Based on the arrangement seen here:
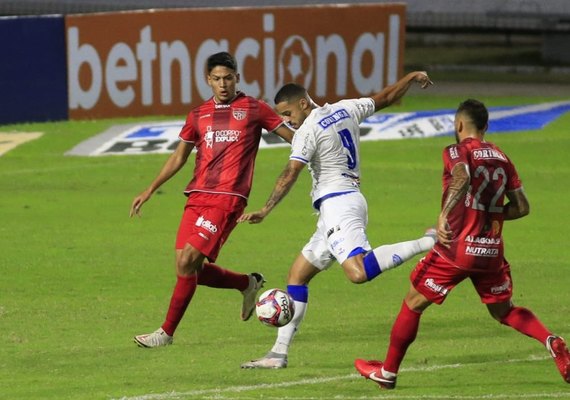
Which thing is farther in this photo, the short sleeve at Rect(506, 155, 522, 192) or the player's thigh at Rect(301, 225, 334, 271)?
the player's thigh at Rect(301, 225, 334, 271)

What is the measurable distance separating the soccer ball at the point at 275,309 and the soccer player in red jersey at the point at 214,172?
1.00 meters

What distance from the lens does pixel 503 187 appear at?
9984mm

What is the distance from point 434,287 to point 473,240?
403 mm

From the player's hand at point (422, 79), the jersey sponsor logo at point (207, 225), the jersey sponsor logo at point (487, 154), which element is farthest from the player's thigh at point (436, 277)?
the jersey sponsor logo at point (207, 225)

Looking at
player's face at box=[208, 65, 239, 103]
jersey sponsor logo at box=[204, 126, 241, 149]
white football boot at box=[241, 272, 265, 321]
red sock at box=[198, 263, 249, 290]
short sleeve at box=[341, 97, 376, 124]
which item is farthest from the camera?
white football boot at box=[241, 272, 265, 321]

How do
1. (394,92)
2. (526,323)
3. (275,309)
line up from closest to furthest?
1. (526,323)
2. (275,309)
3. (394,92)

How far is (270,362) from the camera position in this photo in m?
10.9

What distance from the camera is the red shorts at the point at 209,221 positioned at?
38.5 feet

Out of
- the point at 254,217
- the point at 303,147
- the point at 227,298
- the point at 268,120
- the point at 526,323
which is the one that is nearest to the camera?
the point at 526,323

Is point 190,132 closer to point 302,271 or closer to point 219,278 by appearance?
point 219,278

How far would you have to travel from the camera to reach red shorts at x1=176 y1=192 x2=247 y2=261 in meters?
11.7

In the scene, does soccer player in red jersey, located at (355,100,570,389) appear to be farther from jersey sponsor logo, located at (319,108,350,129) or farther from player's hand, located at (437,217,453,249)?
jersey sponsor logo, located at (319,108,350,129)

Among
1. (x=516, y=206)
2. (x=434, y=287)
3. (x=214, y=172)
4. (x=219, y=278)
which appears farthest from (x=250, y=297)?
(x=516, y=206)

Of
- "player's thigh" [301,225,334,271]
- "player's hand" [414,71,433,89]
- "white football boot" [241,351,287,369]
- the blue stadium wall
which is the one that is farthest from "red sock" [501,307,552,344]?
the blue stadium wall
